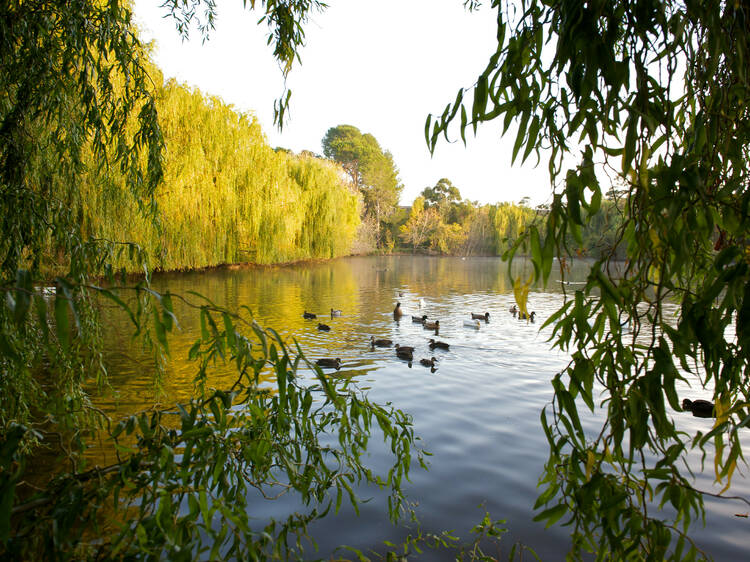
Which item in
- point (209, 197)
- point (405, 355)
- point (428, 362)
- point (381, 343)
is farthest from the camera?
point (209, 197)

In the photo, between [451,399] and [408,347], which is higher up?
[408,347]

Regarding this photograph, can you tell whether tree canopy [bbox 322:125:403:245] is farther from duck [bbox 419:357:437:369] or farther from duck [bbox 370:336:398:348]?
duck [bbox 419:357:437:369]

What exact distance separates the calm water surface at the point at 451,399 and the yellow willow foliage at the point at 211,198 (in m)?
2.12

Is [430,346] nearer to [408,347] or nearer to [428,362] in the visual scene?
[408,347]

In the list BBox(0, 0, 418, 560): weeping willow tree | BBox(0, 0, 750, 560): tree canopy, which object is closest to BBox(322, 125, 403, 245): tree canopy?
BBox(0, 0, 418, 560): weeping willow tree

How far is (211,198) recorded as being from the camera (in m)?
16.6

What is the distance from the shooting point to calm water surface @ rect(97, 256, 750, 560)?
3.63 metres

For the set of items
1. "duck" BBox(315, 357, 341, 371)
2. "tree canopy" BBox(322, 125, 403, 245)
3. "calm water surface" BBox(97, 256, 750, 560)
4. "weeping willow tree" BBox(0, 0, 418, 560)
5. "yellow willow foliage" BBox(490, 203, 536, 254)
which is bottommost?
"calm water surface" BBox(97, 256, 750, 560)

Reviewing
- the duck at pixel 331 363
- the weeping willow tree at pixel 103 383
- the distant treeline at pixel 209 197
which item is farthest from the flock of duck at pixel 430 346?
the distant treeline at pixel 209 197

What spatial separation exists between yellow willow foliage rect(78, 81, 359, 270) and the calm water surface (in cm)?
212

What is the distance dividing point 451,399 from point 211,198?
1299 cm

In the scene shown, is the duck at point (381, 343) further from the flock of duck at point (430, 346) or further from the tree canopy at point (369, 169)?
the tree canopy at point (369, 169)

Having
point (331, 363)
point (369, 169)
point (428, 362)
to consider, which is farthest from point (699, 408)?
point (369, 169)

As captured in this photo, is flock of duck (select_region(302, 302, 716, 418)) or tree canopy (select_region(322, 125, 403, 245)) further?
tree canopy (select_region(322, 125, 403, 245))
